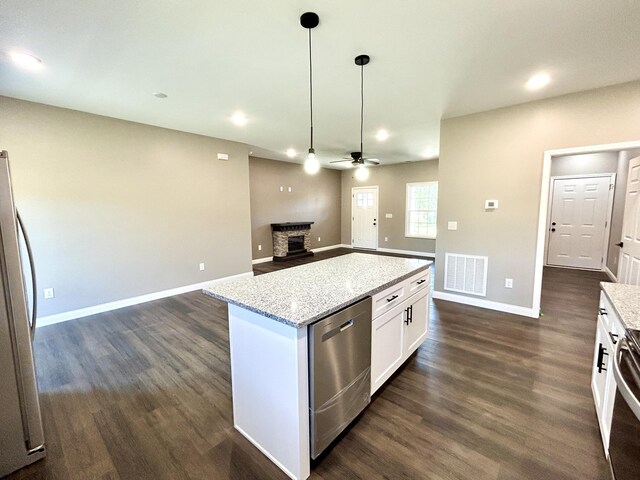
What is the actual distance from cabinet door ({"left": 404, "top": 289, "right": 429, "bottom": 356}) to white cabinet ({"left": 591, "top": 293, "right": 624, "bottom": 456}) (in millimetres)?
1177

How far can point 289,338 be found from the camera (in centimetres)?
138

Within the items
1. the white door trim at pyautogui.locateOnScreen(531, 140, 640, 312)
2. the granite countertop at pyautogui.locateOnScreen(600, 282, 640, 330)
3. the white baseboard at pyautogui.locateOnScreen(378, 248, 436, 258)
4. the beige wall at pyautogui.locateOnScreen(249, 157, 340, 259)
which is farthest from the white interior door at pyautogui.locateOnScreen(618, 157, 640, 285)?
the beige wall at pyautogui.locateOnScreen(249, 157, 340, 259)

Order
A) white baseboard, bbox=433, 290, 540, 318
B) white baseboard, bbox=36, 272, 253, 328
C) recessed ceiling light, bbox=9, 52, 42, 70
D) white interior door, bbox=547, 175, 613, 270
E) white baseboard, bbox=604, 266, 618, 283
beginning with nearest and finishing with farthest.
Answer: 1. recessed ceiling light, bbox=9, 52, 42, 70
2. white baseboard, bbox=36, 272, 253, 328
3. white baseboard, bbox=433, 290, 540, 318
4. white baseboard, bbox=604, 266, 618, 283
5. white interior door, bbox=547, 175, 613, 270

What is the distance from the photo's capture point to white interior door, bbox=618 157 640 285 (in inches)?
119

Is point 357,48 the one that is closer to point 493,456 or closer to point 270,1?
point 270,1

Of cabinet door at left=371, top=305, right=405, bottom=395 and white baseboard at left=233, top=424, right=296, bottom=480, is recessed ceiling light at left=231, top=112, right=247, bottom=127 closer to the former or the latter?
cabinet door at left=371, top=305, right=405, bottom=395

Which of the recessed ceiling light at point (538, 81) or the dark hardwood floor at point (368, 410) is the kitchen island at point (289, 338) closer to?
the dark hardwood floor at point (368, 410)

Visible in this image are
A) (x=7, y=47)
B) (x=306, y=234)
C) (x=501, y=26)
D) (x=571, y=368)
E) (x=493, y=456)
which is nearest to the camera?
(x=493, y=456)

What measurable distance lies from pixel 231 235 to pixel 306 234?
3109 mm

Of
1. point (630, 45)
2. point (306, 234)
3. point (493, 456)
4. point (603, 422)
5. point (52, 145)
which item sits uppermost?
point (630, 45)

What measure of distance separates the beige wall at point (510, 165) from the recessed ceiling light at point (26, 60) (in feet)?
14.9

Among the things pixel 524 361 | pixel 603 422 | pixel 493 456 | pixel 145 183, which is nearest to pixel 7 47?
pixel 145 183

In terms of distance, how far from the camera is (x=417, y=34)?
2.06m

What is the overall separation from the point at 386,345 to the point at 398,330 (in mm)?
204
